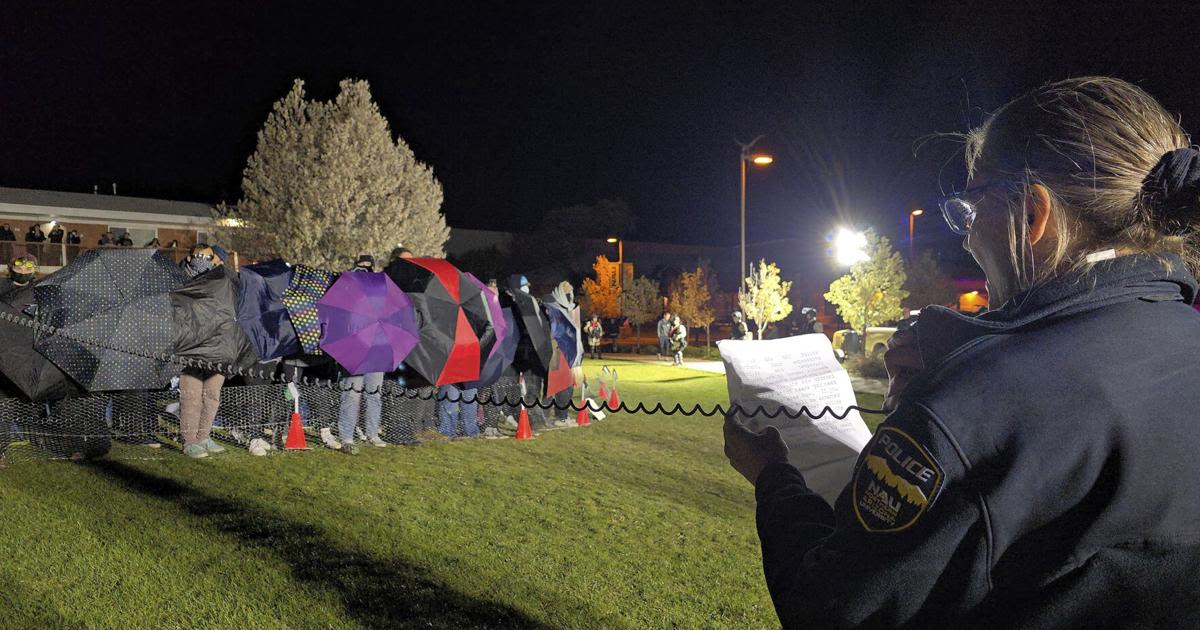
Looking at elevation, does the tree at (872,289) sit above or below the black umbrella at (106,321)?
above

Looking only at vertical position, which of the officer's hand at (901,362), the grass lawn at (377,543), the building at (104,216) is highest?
the building at (104,216)

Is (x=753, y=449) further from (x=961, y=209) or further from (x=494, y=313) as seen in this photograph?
(x=494, y=313)

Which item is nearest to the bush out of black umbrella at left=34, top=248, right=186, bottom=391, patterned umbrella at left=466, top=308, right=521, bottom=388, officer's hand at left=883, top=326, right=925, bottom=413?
patterned umbrella at left=466, top=308, right=521, bottom=388

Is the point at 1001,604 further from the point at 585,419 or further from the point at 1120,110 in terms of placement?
the point at 585,419

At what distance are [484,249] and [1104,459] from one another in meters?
54.3

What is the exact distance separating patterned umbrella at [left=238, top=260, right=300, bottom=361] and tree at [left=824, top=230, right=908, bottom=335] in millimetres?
26429

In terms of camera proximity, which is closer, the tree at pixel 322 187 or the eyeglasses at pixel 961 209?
the eyeglasses at pixel 961 209

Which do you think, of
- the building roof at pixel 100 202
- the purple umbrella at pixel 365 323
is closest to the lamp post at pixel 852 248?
the purple umbrella at pixel 365 323

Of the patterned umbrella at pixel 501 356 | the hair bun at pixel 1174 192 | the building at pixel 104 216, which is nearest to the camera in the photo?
the hair bun at pixel 1174 192

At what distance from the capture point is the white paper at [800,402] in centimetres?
198

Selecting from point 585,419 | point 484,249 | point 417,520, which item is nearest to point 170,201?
point 484,249

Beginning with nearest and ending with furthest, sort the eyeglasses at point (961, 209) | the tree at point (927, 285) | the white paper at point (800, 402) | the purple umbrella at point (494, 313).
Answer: the eyeglasses at point (961, 209) < the white paper at point (800, 402) < the purple umbrella at point (494, 313) < the tree at point (927, 285)

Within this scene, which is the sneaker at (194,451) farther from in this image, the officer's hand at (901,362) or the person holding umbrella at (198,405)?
the officer's hand at (901,362)

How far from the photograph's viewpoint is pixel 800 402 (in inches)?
81.4
